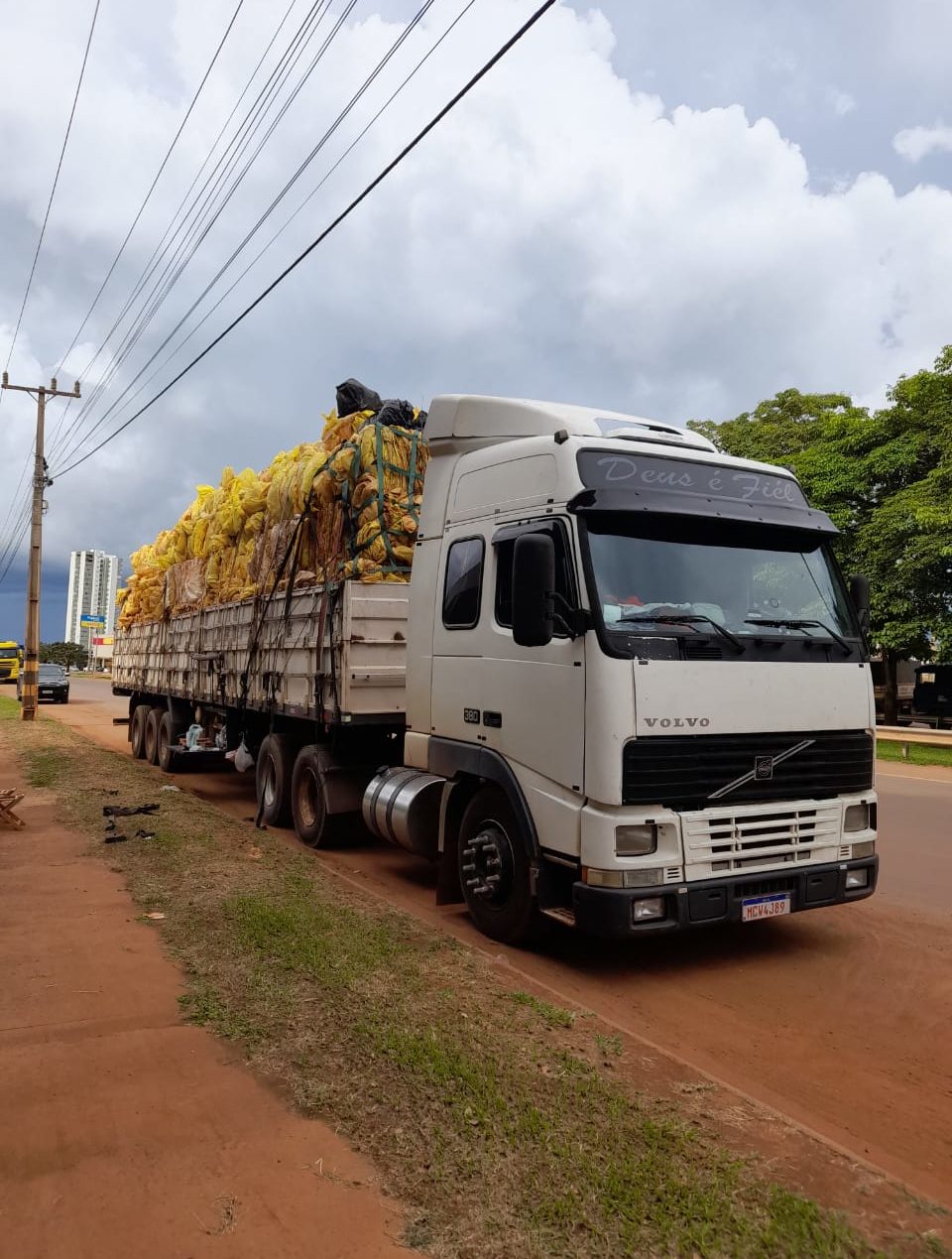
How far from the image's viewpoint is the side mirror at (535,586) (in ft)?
15.9

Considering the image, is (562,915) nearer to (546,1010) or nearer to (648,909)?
(648,909)

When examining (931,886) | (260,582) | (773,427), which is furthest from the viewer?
(773,427)

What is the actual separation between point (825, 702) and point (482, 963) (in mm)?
2371

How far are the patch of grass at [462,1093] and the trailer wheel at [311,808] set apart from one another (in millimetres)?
1867

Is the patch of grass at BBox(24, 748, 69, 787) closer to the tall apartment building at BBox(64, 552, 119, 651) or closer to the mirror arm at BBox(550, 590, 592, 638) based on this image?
the mirror arm at BBox(550, 590, 592, 638)

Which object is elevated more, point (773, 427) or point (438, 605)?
point (773, 427)

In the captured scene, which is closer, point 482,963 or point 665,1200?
point 665,1200

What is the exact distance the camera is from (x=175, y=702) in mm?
14156

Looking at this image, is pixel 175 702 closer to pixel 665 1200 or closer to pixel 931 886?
pixel 931 886

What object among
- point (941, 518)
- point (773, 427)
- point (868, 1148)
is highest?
point (773, 427)

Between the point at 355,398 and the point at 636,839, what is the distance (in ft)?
18.9

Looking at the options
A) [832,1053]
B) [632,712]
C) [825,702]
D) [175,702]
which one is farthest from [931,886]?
[175,702]

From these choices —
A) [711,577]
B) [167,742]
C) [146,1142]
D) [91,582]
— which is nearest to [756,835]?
[711,577]

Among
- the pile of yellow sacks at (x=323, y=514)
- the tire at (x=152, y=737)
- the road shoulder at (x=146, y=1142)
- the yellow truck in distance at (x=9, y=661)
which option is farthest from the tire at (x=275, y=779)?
the yellow truck in distance at (x=9, y=661)
